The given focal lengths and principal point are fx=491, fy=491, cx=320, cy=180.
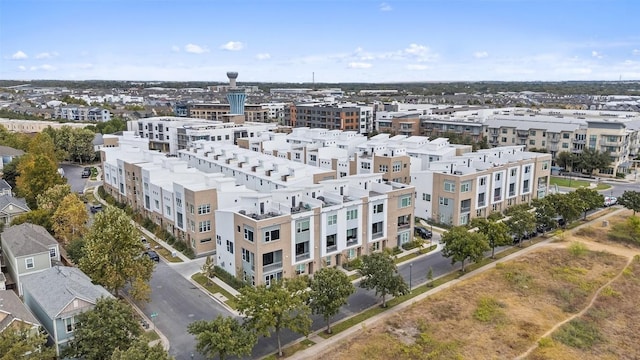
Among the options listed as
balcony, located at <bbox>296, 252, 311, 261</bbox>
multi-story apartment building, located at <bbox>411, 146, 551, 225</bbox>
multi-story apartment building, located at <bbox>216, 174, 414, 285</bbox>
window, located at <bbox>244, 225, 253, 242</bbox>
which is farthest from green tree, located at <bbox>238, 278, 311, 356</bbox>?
multi-story apartment building, located at <bbox>411, 146, 551, 225</bbox>

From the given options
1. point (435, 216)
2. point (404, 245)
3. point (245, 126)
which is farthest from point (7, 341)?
point (245, 126)

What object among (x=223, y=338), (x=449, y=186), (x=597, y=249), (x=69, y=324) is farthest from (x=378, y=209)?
(x=69, y=324)

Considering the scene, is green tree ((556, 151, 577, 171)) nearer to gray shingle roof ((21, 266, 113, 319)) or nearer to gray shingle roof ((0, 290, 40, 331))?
gray shingle roof ((21, 266, 113, 319))

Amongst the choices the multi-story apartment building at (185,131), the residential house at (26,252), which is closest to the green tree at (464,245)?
the residential house at (26,252)

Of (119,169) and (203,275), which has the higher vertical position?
(119,169)

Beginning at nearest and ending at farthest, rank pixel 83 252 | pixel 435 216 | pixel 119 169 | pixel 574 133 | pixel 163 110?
pixel 83 252, pixel 435 216, pixel 119 169, pixel 574 133, pixel 163 110

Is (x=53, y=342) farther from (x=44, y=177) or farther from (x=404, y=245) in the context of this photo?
(x=44, y=177)
